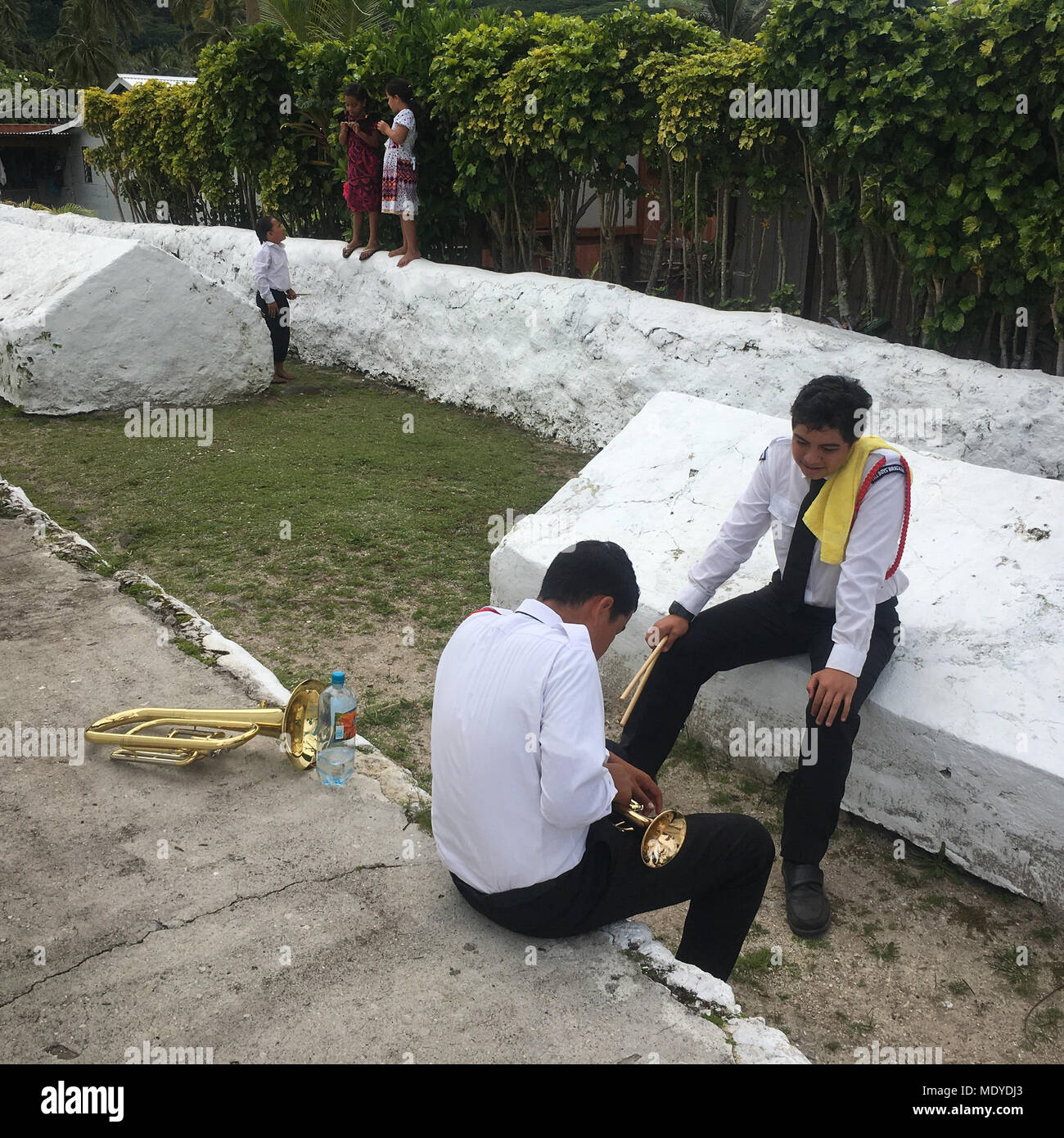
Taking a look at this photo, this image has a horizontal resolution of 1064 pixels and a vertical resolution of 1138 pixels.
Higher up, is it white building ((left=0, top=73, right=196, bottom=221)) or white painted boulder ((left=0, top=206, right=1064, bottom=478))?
white building ((left=0, top=73, right=196, bottom=221))

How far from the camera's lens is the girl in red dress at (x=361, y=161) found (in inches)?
371

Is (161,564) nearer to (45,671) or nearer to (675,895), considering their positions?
(45,671)

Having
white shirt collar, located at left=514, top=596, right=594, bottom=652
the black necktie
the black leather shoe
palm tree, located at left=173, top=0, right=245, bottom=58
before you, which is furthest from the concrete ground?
palm tree, located at left=173, top=0, right=245, bottom=58

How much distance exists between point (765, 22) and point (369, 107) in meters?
4.74

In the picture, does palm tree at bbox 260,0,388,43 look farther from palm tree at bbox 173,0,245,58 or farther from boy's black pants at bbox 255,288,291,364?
→ palm tree at bbox 173,0,245,58

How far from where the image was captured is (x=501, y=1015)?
2.32m

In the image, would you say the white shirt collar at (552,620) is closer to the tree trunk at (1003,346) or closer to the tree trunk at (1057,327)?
the tree trunk at (1057,327)

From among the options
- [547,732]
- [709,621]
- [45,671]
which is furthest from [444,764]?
[45,671]

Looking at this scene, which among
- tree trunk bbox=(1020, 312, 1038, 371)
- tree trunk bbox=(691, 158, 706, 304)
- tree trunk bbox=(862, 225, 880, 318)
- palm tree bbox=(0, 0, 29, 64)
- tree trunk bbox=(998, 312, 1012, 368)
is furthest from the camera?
palm tree bbox=(0, 0, 29, 64)

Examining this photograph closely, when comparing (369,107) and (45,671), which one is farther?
(369,107)

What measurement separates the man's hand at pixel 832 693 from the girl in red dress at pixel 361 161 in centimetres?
789

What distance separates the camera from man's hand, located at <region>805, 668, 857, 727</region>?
322 centimetres

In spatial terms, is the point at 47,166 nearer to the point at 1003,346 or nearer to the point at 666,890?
the point at 1003,346

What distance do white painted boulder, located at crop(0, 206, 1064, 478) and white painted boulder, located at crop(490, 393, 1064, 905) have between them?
1602mm
